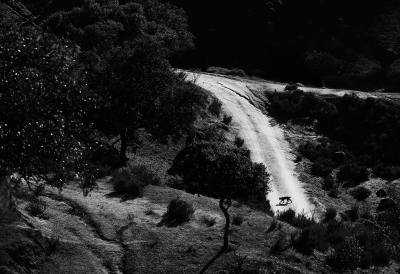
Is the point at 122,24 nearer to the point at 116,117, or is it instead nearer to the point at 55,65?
the point at 116,117

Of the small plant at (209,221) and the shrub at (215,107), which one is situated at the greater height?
the shrub at (215,107)

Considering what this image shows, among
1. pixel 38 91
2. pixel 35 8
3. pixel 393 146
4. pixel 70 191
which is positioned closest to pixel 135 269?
pixel 70 191

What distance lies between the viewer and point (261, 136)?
43.5 m

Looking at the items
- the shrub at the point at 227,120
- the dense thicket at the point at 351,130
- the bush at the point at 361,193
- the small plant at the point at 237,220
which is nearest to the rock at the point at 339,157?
the dense thicket at the point at 351,130

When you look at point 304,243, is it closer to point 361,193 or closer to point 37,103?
point 37,103

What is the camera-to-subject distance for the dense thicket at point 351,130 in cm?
4012

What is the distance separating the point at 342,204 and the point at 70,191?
752 inches

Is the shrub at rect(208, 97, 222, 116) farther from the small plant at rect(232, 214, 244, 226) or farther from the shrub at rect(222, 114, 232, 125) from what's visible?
the small plant at rect(232, 214, 244, 226)

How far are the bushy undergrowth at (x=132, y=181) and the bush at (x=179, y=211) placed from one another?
101 inches

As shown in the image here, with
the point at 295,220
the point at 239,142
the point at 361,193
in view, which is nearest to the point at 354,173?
the point at 361,193

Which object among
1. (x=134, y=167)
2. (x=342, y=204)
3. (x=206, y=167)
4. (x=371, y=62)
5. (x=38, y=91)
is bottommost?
(x=342, y=204)

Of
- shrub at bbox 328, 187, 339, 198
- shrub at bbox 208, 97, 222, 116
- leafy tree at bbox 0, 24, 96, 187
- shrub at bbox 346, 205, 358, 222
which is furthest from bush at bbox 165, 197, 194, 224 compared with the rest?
shrub at bbox 208, 97, 222, 116

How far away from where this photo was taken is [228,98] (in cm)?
4794

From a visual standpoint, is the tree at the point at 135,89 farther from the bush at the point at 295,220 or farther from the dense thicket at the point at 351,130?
the dense thicket at the point at 351,130
